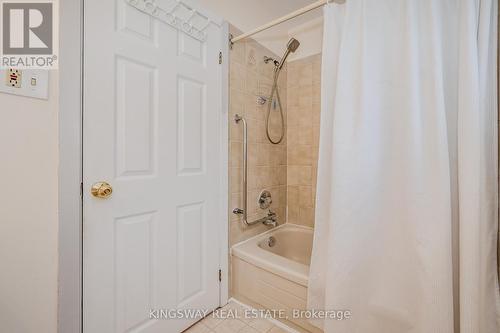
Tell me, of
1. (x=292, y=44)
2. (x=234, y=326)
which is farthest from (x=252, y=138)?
(x=234, y=326)

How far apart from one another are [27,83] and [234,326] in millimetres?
1520

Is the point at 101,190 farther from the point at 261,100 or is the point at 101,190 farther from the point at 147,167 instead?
the point at 261,100

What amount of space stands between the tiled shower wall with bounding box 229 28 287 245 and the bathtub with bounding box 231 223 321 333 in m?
0.12

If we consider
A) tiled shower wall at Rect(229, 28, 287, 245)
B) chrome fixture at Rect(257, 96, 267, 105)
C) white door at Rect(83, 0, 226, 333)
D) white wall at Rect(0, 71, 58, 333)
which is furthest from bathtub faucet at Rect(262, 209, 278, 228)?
white wall at Rect(0, 71, 58, 333)

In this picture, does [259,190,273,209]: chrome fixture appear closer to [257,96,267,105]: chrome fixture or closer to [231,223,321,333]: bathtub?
[231,223,321,333]: bathtub

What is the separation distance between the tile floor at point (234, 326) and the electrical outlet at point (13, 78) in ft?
4.61

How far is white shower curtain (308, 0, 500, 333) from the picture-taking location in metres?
0.79

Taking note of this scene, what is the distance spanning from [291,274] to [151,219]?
811 mm

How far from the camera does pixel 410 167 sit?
88 cm

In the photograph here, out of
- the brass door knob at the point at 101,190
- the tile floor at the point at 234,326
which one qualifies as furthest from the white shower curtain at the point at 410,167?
the brass door knob at the point at 101,190

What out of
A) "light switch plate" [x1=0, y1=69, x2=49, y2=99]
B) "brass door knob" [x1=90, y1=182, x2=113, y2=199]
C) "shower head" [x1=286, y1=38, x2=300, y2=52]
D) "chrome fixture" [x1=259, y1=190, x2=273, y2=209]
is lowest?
"chrome fixture" [x1=259, y1=190, x2=273, y2=209]

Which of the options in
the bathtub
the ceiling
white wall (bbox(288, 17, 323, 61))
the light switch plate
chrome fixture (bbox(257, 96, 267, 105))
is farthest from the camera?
white wall (bbox(288, 17, 323, 61))

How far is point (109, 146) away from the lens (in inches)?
38.0

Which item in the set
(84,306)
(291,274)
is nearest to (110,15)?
(84,306)
